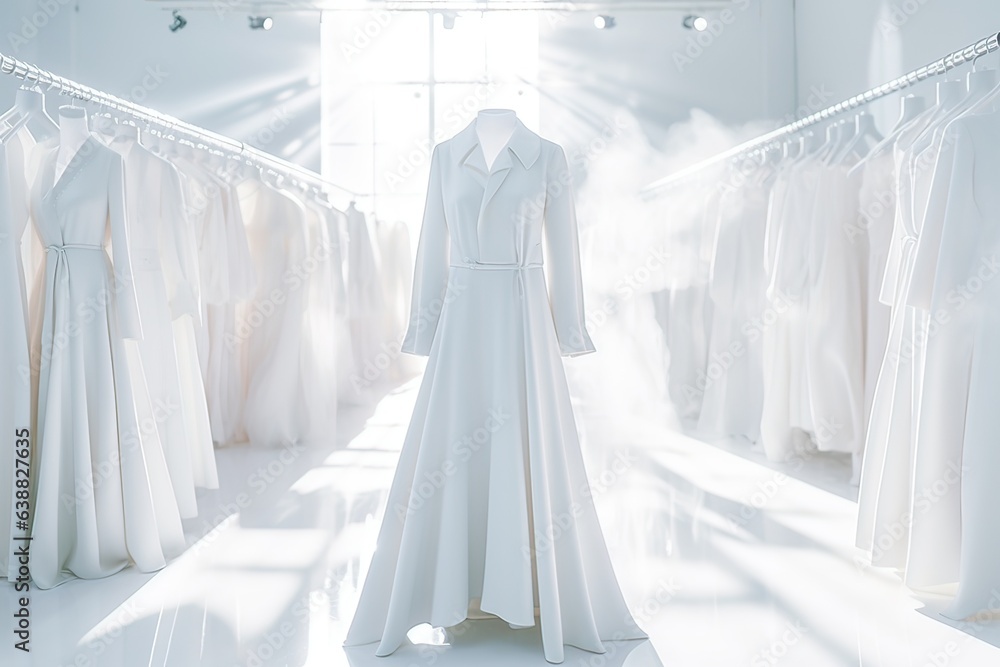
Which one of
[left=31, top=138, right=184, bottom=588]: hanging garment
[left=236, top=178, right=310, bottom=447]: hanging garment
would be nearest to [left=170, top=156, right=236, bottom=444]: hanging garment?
[left=236, top=178, right=310, bottom=447]: hanging garment

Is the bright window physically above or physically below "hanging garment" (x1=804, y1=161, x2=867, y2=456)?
above

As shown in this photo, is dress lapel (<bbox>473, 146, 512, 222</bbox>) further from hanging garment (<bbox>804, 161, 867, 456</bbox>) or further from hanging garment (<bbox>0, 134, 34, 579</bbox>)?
hanging garment (<bbox>804, 161, 867, 456</bbox>)

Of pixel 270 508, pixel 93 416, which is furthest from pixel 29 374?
pixel 270 508

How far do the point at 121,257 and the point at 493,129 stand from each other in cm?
141

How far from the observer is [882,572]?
9.14 ft

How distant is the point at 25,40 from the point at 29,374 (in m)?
5.81

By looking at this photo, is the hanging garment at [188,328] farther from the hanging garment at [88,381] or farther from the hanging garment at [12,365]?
the hanging garment at [12,365]

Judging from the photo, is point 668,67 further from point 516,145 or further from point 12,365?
point 12,365

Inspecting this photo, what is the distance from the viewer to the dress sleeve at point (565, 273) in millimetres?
2260

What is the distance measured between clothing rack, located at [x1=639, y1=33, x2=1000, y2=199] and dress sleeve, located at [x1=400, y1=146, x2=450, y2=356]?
169 cm

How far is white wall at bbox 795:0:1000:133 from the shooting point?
4.53 metres

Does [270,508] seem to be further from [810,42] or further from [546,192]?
[810,42]

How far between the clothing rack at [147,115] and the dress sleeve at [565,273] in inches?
67.5

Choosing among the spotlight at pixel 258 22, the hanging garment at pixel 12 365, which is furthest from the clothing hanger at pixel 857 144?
the spotlight at pixel 258 22
